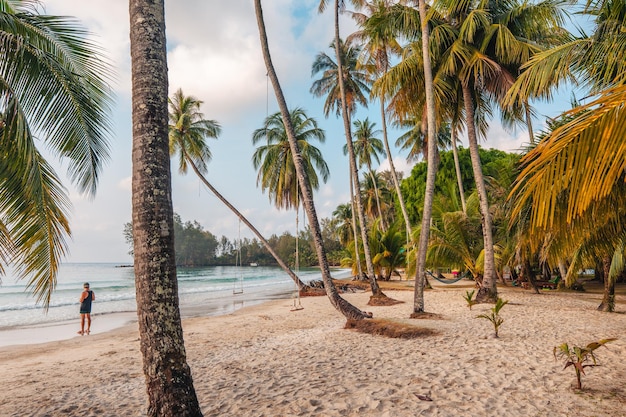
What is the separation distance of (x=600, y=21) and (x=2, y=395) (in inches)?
365

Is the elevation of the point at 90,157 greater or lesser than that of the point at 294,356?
greater

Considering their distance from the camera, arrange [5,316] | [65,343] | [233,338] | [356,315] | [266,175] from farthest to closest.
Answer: [266,175]
[5,316]
[65,343]
[233,338]
[356,315]

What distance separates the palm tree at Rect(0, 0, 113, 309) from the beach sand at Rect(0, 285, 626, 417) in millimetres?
1600

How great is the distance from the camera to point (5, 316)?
17.0 m

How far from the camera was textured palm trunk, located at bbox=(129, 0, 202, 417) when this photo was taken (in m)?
2.93

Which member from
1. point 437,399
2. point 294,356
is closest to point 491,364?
point 437,399

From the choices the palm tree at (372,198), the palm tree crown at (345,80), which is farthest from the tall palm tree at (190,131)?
the palm tree at (372,198)

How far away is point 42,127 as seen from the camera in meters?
4.56

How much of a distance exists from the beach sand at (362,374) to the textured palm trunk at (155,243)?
2.86 feet

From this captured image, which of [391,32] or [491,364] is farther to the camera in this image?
[391,32]

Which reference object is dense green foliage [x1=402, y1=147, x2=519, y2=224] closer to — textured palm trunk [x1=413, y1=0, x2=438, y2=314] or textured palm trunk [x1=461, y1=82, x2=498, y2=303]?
textured palm trunk [x1=461, y1=82, x2=498, y2=303]

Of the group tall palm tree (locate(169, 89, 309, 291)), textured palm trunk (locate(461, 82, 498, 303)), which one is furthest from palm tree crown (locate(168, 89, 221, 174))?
textured palm trunk (locate(461, 82, 498, 303))

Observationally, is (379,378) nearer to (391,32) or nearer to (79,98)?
(79,98)

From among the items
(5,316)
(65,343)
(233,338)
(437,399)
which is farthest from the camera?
(5,316)
